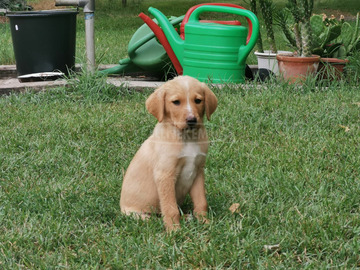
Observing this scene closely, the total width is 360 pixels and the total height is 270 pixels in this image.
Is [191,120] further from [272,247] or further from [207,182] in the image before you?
[207,182]

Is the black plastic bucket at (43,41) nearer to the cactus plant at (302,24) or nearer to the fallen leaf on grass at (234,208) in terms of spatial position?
the cactus plant at (302,24)

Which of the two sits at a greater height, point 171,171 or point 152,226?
point 171,171

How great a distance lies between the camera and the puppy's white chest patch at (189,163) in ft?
8.25

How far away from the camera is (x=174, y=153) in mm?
2490

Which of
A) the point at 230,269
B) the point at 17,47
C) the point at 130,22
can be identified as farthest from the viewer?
the point at 130,22

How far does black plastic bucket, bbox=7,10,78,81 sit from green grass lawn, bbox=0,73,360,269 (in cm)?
59

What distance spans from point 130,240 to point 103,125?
195cm

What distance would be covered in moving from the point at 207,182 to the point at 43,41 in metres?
3.14

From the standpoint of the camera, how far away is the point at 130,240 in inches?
95.7

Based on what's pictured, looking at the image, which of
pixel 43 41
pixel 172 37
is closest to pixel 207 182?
pixel 172 37

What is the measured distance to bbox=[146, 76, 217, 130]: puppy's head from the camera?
2412 mm

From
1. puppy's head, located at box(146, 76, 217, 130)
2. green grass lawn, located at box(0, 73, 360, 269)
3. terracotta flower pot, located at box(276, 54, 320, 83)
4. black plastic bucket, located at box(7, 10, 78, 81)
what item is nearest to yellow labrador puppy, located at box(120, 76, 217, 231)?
puppy's head, located at box(146, 76, 217, 130)

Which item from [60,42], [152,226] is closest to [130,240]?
[152,226]

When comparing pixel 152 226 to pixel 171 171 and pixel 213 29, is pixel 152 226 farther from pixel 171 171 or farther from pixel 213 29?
pixel 213 29
